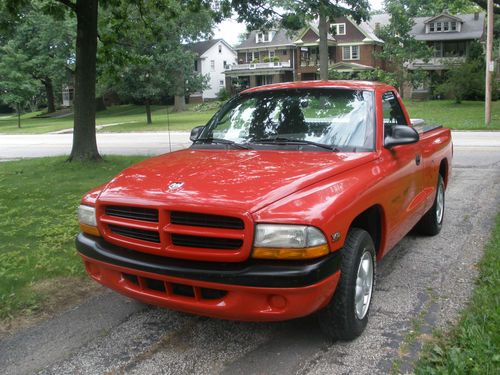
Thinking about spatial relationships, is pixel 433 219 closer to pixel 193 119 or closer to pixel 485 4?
pixel 485 4

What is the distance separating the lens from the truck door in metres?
4.07

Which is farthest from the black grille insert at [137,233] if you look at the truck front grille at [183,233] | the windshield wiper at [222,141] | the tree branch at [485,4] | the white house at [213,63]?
the white house at [213,63]

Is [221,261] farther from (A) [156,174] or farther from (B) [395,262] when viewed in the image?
(B) [395,262]

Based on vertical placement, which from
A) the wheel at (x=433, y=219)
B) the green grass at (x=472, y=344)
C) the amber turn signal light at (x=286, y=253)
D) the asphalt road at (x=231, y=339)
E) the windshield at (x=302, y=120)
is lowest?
the asphalt road at (x=231, y=339)

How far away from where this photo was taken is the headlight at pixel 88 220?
3.63 m

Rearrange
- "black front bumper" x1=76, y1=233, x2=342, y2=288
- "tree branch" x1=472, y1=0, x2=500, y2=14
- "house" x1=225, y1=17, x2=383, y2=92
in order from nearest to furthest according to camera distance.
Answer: "black front bumper" x1=76, y1=233, x2=342, y2=288, "tree branch" x1=472, y1=0, x2=500, y2=14, "house" x1=225, y1=17, x2=383, y2=92

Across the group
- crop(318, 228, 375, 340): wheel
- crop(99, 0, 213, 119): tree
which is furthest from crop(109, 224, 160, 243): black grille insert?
crop(99, 0, 213, 119): tree

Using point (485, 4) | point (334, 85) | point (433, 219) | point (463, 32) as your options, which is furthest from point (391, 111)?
point (463, 32)

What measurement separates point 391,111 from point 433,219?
154 centimetres

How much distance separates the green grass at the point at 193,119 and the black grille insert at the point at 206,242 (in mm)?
20375

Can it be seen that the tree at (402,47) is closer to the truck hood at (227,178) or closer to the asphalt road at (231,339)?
the asphalt road at (231,339)

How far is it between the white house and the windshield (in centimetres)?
5855

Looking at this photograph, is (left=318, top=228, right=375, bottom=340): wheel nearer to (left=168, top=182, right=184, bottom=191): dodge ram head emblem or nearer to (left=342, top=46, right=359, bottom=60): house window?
(left=168, top=182, right=184, bottom=191): dodge ram head emblem

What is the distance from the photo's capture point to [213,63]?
65.0 metres
